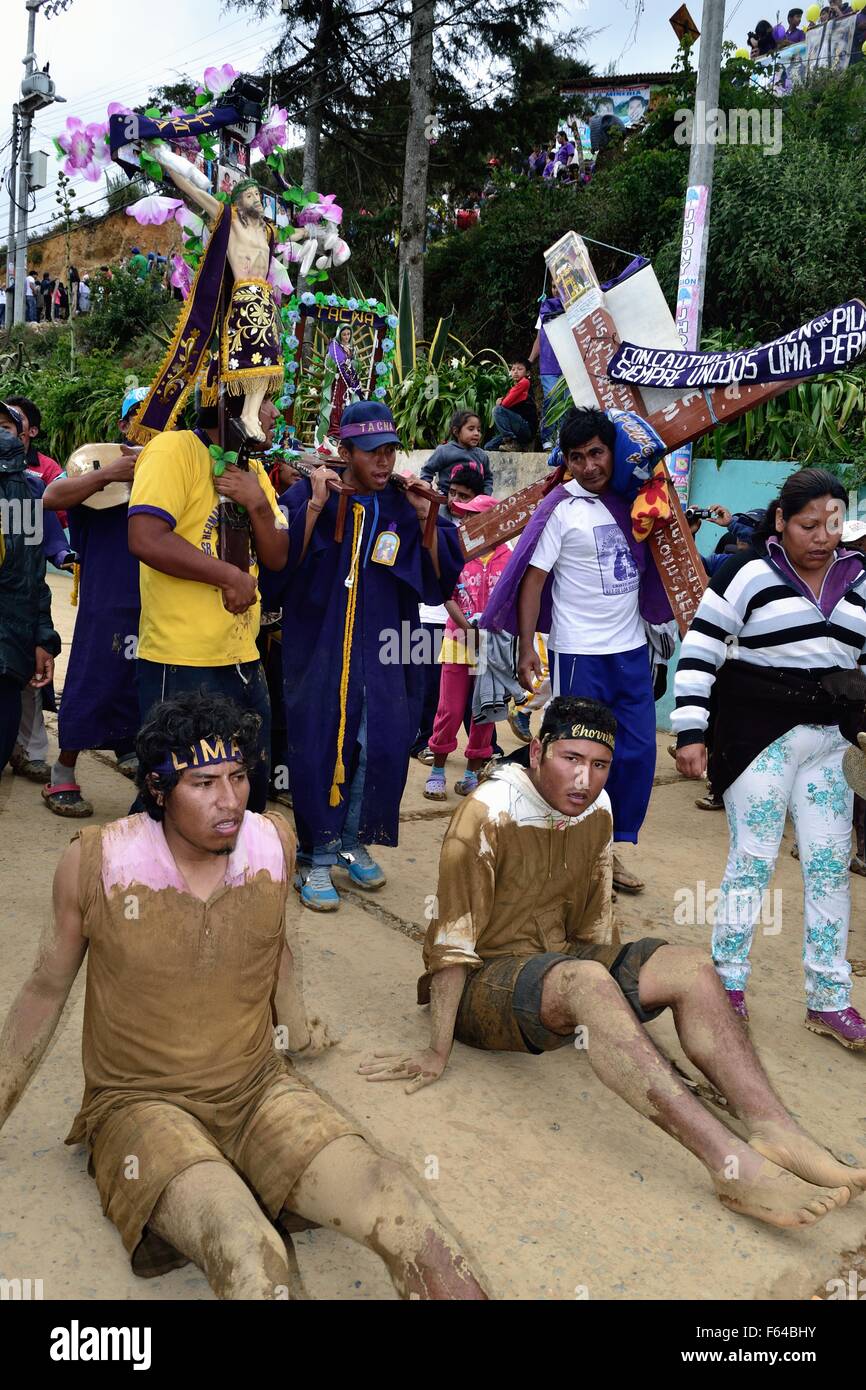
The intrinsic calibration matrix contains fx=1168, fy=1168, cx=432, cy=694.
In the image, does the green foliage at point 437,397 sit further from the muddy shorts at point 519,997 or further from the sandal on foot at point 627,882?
the muddy shorts at point 519,997

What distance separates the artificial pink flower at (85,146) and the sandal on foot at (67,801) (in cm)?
262

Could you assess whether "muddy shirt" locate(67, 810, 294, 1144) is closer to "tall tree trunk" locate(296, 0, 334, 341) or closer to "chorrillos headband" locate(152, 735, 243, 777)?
"chorrillos headband" locate(152, 735, 243, 777)

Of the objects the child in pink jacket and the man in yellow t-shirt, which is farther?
the child in pink jacket

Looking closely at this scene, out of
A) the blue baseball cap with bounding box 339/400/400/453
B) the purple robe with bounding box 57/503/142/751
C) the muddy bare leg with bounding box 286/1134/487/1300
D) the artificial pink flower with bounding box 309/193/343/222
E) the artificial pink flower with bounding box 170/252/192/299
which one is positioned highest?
the artificial pink flower with bounding box 309/193/343/222

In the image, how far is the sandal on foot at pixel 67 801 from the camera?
204 inches

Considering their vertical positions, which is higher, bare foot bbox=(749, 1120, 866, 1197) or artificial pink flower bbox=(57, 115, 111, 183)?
artificial pink flower bbox=(57, 115, 111, 183)

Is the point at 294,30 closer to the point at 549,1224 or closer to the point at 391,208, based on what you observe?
the point at 391,208

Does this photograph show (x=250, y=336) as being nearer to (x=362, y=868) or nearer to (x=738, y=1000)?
(x=362, y=868)

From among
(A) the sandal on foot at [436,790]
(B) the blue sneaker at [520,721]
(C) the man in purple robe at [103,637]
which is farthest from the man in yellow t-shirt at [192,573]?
(B) the blue sneaker at [520,721]

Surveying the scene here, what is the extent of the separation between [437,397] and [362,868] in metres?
6.33

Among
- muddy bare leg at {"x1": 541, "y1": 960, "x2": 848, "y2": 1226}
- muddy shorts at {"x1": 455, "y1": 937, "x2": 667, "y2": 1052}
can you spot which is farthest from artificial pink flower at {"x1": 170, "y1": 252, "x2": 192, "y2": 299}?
muddy bare leg at {"x1": 541, "y1": 960, "x2": 848, "y2": 1226}

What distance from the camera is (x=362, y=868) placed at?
469cm

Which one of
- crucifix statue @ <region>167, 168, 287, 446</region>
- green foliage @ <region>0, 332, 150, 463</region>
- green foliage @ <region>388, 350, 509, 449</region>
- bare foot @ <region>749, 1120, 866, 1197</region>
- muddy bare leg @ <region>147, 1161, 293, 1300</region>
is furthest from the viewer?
green foliage @ <region>0, 332, 150, 463</region>

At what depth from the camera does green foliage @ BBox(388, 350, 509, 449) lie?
32.9ft
